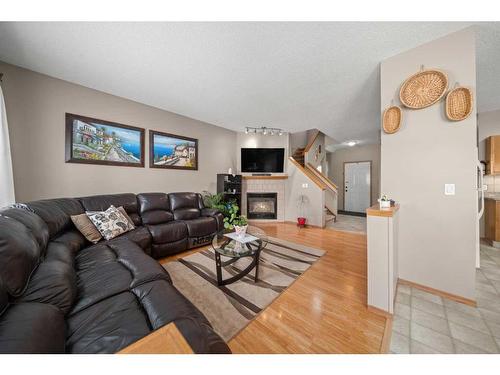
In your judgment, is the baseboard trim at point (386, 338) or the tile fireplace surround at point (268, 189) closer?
the baseboard trim at point (386, 338)

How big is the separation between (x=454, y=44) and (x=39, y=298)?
11.6 ft

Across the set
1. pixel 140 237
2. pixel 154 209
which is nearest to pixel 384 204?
pixel 140 237

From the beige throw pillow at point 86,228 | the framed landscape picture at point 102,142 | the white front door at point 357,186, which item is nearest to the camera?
the beige throw pillow at point 86,228

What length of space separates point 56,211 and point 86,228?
0.32m

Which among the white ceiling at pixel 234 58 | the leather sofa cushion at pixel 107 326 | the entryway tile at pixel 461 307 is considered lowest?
the entryway tile at pixel 461 307

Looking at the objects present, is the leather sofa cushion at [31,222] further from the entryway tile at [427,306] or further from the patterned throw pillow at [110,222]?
the entryway tile at [427,306]

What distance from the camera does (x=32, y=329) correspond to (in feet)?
2.17

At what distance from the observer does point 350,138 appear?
5137 mm

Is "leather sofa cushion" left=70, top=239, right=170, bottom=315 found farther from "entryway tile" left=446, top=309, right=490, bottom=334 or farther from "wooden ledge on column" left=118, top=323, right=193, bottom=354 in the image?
"entryway tile" left=446, top=309, right=490, bottom=334

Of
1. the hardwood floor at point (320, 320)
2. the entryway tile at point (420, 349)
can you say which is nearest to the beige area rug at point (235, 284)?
the hardwood floor at point (320, 320)

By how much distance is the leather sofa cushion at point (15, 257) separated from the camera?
31.8 inches

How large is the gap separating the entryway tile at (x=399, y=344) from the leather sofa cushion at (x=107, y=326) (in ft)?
5.07
